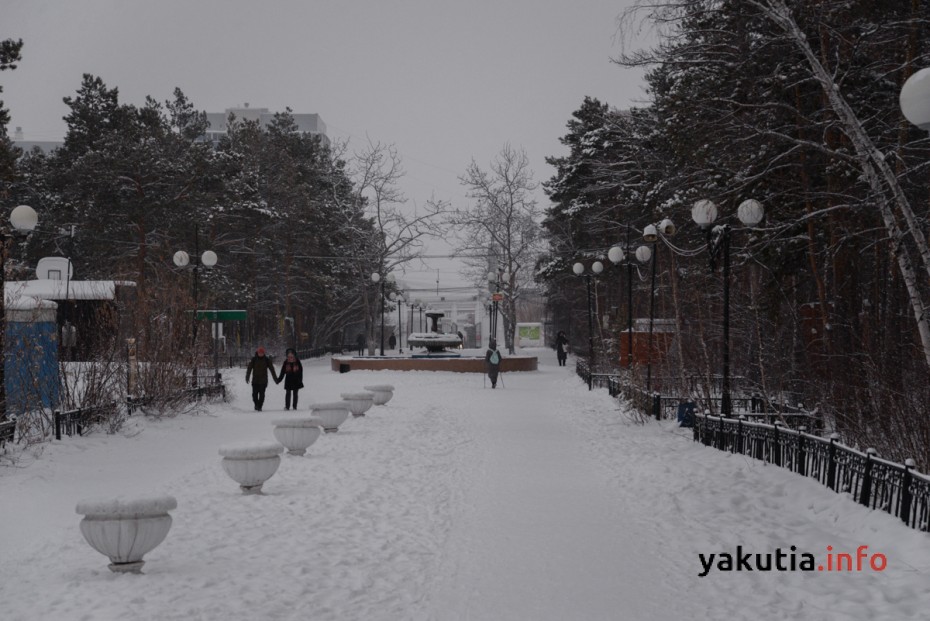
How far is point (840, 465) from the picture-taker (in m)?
9.31

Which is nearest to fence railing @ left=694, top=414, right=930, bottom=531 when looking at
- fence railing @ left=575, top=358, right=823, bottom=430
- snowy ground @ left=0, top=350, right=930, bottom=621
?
snowy ground @ left=0, top=350, right=930, bottom=621

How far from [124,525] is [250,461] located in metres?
3.59

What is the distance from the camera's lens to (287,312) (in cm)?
5209

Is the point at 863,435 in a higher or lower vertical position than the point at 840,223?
lower

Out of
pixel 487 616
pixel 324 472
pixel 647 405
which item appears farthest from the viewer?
pixel 647 405

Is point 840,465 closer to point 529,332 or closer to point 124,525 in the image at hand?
point 124,525

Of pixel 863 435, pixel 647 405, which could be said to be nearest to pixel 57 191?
pixel 647 405

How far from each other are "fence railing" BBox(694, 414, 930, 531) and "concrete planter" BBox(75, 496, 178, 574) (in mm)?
6343

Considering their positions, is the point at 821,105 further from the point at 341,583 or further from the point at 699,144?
the point at 341,583

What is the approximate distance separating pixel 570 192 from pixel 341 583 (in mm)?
40209

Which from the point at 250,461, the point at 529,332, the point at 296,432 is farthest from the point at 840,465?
the point at 529,332

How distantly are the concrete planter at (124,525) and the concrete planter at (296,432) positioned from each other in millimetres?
6661

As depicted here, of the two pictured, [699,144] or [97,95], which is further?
[97,95]

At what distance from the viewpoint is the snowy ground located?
6328 mm
